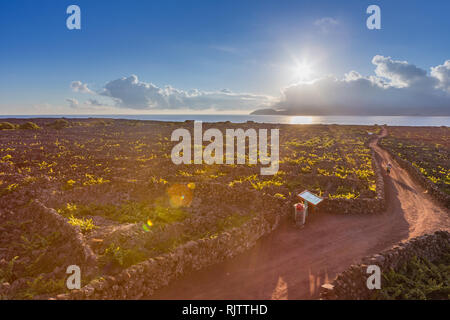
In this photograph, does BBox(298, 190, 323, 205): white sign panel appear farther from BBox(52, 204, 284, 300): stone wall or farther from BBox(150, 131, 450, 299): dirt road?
BBox(52, 204, 284, 300): stone wall

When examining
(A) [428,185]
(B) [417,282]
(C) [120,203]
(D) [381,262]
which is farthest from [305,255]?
(A) [428,185]

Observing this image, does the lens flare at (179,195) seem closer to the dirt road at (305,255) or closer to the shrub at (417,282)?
the dirt road at (305,255)

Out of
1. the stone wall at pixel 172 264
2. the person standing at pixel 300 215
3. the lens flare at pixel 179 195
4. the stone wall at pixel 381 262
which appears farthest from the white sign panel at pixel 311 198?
the lens flare at pixel 179 195

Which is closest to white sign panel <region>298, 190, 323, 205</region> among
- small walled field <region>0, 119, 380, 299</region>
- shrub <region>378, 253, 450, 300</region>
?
small walled field <region>0, 119, 380, 299</region>

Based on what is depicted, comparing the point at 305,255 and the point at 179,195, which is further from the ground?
the point at 179,195

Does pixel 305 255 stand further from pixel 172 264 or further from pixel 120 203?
pixel 120 203

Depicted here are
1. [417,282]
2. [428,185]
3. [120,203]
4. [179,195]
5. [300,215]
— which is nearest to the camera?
[417,282]
